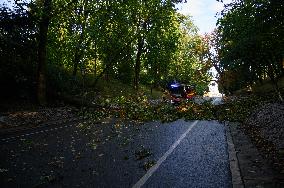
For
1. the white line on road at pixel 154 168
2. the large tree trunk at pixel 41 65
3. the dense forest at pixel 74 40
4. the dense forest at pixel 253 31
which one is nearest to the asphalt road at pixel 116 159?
the white line on road at pixel 154 168

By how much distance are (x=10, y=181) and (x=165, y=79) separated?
60.2 metres

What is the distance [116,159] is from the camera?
29.7ft

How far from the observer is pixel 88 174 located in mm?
7500

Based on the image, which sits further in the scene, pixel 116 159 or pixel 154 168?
pixel 116 159

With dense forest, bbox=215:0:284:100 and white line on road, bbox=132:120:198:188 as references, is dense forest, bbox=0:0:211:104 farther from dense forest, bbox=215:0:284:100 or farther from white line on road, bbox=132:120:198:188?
white line on road, bbox=132:120:198:188

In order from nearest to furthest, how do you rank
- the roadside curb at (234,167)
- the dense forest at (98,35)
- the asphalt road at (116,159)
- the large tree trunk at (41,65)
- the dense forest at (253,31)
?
1. the roadside curb at (234,167)
2. the asphalt road at (116,159)
3. the dense forest at (253,31)
4. the dense forest at (98,35)
5. the large tree trunk at (41,65)

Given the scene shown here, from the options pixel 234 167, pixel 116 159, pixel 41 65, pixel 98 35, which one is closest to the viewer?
pixel 234 167

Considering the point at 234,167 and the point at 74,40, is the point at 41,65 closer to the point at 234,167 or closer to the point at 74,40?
the point at 74,40

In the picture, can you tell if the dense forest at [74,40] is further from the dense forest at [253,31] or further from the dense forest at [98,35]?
the dense forest at [253,31]

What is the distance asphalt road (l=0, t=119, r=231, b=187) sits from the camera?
7043mm

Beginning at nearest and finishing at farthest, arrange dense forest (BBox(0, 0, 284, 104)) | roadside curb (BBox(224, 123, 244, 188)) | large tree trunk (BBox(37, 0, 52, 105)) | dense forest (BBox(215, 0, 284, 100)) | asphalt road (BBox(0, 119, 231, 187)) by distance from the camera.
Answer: roadside curb (BBox(224, 123, 244, 188))
asphalt road (BBox(0, 119, 231, 187))
dense forest (BBox(215, 0, 284, 100))
dense forest (BBox(0, 0, 284, 104))
large tree trunk (BBox(37, 0, 52, 105))

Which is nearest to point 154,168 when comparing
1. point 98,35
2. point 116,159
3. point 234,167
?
point 116,159

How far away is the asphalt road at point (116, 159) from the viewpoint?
7043mm

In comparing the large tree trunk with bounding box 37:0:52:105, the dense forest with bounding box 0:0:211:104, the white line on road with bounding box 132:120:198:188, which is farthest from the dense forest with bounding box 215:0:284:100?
the large tree trunk with bounding box 37:0:52:105
